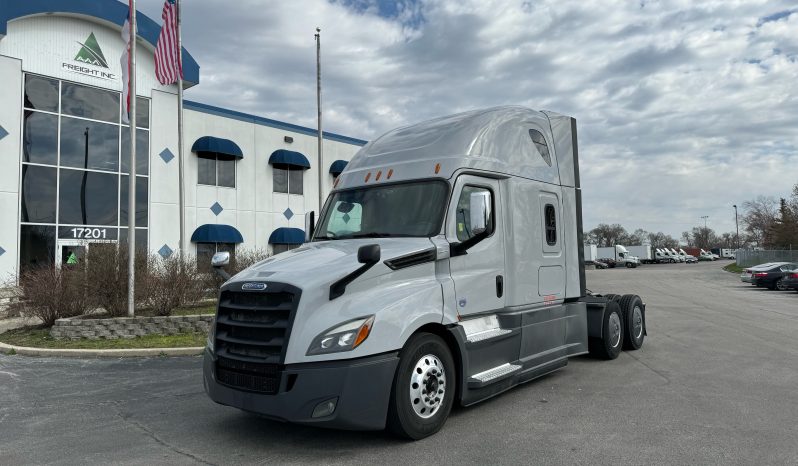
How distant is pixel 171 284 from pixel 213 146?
12804 millimetres

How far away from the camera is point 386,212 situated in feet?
19.6

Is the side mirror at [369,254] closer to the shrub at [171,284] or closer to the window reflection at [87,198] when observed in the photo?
the shrub at [171,284]

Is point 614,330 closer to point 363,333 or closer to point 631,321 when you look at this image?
point 631,321

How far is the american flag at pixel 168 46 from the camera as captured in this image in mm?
15914

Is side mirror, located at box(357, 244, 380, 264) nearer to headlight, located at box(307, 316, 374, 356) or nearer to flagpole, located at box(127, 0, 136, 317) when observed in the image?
headlight, located at box(307, 316, 374, 356)

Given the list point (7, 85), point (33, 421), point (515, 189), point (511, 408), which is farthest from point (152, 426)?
point (7, 85)

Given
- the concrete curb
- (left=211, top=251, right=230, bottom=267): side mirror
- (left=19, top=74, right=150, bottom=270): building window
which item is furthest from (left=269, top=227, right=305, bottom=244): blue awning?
(left=211, top=251, right=230, bottom=267): side mirror

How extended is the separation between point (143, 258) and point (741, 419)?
13.0 metres

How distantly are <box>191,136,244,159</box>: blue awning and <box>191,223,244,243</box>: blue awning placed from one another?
3.44 m

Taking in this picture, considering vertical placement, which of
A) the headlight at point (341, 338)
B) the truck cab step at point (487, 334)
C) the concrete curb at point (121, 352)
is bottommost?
the concrete curb at point (121, 352)

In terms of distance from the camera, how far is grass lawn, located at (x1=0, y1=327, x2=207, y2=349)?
10.8 m

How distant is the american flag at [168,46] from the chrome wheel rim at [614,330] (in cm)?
1392

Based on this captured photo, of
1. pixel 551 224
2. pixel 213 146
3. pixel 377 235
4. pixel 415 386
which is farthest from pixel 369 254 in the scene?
pixel 213 146

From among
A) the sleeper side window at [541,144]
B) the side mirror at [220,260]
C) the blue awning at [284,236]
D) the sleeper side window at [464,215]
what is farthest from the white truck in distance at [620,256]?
the side mirror at [220,260]
